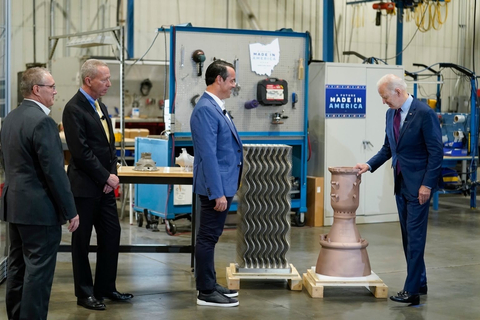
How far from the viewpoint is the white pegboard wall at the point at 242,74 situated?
6.39 m

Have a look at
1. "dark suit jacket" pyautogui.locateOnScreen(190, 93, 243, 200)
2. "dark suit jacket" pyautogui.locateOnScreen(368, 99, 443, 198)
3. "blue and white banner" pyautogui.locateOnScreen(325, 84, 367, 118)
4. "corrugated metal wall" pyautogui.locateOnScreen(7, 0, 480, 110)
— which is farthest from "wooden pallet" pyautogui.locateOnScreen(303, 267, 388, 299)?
"corrugated metal wall" pyautogui.locateOnScreen(7, 0, 480, 110)

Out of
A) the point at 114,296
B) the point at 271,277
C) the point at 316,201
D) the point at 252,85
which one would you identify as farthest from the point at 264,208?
the point at 316,201

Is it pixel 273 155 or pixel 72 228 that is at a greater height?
pixel 273 155

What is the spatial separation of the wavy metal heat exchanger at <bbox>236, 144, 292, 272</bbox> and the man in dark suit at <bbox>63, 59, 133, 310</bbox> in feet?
2.97

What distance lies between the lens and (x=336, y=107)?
7078mm

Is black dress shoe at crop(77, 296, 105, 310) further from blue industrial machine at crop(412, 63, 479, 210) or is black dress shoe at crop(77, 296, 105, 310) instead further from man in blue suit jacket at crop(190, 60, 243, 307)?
blue industrial machine at crop(412, 63, 479, 210)

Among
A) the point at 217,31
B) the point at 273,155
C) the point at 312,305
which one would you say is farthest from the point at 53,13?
the point at 312,305

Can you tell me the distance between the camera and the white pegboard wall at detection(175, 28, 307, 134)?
6387 mm

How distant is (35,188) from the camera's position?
3.09 meters

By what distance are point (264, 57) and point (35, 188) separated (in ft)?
13.0

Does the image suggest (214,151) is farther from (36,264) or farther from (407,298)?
(407,298)

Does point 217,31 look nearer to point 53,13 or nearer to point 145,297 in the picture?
point 145,297

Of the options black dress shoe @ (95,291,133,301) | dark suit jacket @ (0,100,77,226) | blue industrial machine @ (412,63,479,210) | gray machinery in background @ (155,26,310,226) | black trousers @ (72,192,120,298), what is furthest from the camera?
blue industrial machine @ (412,63,479,210)

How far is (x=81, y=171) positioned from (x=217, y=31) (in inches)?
120
